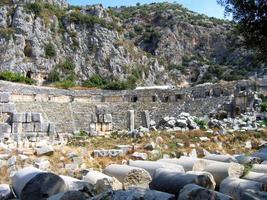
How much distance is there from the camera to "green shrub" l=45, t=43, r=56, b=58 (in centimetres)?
6694

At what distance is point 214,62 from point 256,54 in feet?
264

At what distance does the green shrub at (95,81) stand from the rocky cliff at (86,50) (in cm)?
94

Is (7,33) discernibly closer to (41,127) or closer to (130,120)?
(130,120)

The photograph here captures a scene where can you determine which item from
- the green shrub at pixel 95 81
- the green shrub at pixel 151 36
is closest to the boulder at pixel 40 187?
the green shrub at pixel 95 81

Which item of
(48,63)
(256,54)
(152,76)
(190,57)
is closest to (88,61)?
(48,63)

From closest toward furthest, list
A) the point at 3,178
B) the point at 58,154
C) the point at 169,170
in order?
the point at 169,170
the point at 3,178
the point at 58,154

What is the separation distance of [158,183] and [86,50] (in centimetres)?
6434

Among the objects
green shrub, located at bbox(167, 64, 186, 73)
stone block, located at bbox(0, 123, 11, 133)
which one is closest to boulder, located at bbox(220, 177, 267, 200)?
stone block, located at bbox(0, 123, 11, 133)

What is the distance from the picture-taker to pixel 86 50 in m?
72.8

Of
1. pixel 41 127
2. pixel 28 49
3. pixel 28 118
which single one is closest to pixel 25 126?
pixel 28 118

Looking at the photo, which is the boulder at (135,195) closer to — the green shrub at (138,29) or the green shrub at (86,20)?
the green shrub at (86,20)

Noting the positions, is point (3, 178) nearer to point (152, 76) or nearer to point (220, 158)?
point (220, 158)

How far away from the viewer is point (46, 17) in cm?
7106

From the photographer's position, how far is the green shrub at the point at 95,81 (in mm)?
65544
